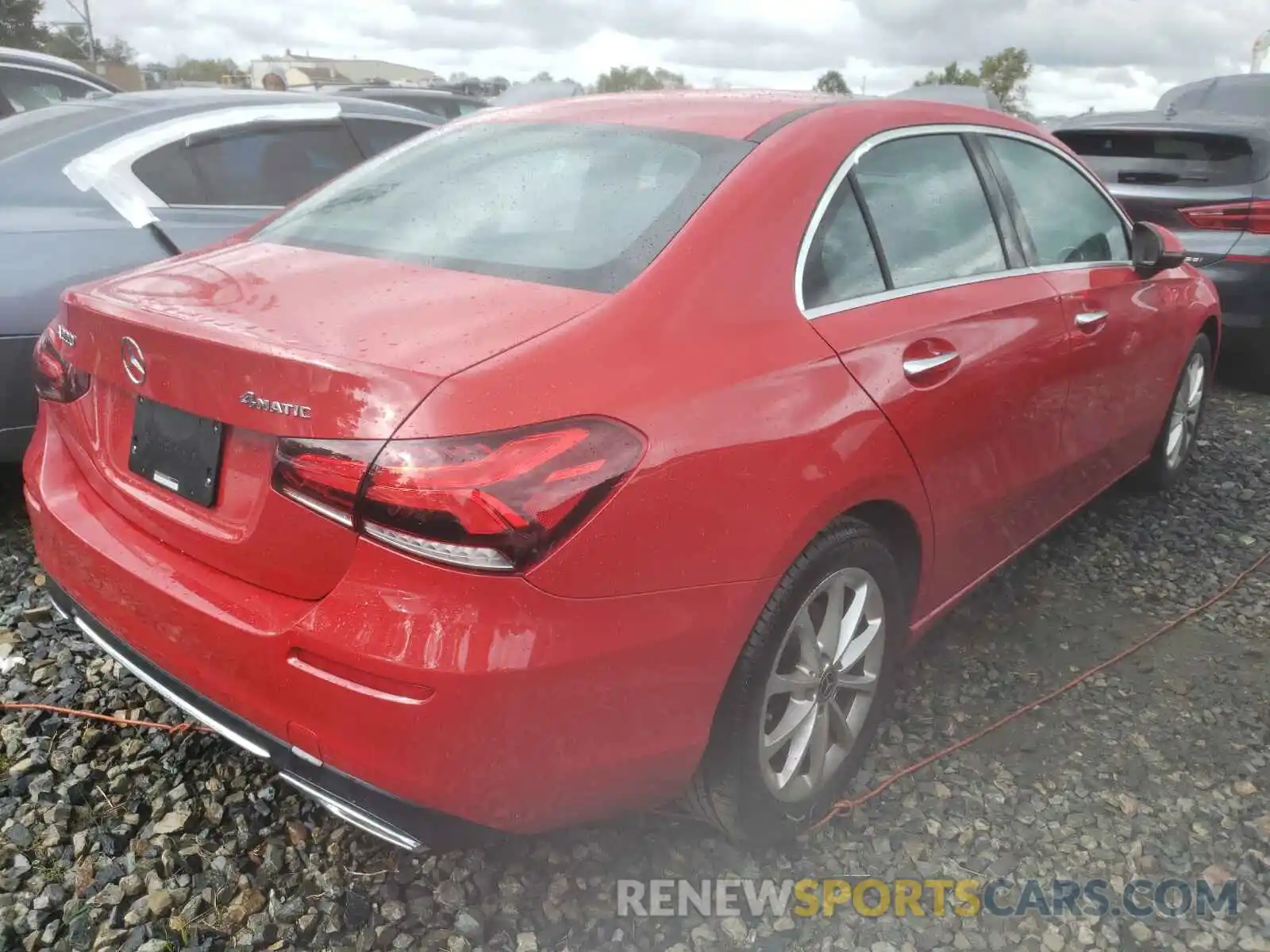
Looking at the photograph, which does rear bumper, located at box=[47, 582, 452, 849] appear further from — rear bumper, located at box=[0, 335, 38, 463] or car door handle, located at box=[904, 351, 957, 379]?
rear bumper, located at box=[0, 335, 38, 463]

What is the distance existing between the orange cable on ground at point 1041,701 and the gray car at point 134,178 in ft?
8.97

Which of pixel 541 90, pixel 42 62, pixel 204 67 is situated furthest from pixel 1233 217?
pixel 204 67

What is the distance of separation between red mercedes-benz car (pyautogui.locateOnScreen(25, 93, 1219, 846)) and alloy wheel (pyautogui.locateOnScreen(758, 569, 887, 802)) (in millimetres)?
11

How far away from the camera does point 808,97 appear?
2586mm

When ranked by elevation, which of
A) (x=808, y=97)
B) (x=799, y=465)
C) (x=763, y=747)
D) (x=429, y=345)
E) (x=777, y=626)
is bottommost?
(x=763, y=747)

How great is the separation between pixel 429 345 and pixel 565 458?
0.30m

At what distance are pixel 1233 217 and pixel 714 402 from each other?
4.78 m

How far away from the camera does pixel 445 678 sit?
155cm

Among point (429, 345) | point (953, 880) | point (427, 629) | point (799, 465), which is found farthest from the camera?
point (953, 880)

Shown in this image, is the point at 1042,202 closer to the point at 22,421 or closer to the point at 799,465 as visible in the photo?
the point at 799,465

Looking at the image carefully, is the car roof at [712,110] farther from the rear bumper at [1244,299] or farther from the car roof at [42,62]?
the car roof at [42,62]

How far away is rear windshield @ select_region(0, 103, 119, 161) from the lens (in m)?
3.78

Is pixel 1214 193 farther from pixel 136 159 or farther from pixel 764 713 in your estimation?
pixel 136 159

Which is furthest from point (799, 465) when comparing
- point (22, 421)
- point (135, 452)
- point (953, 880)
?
point (22, 421)
